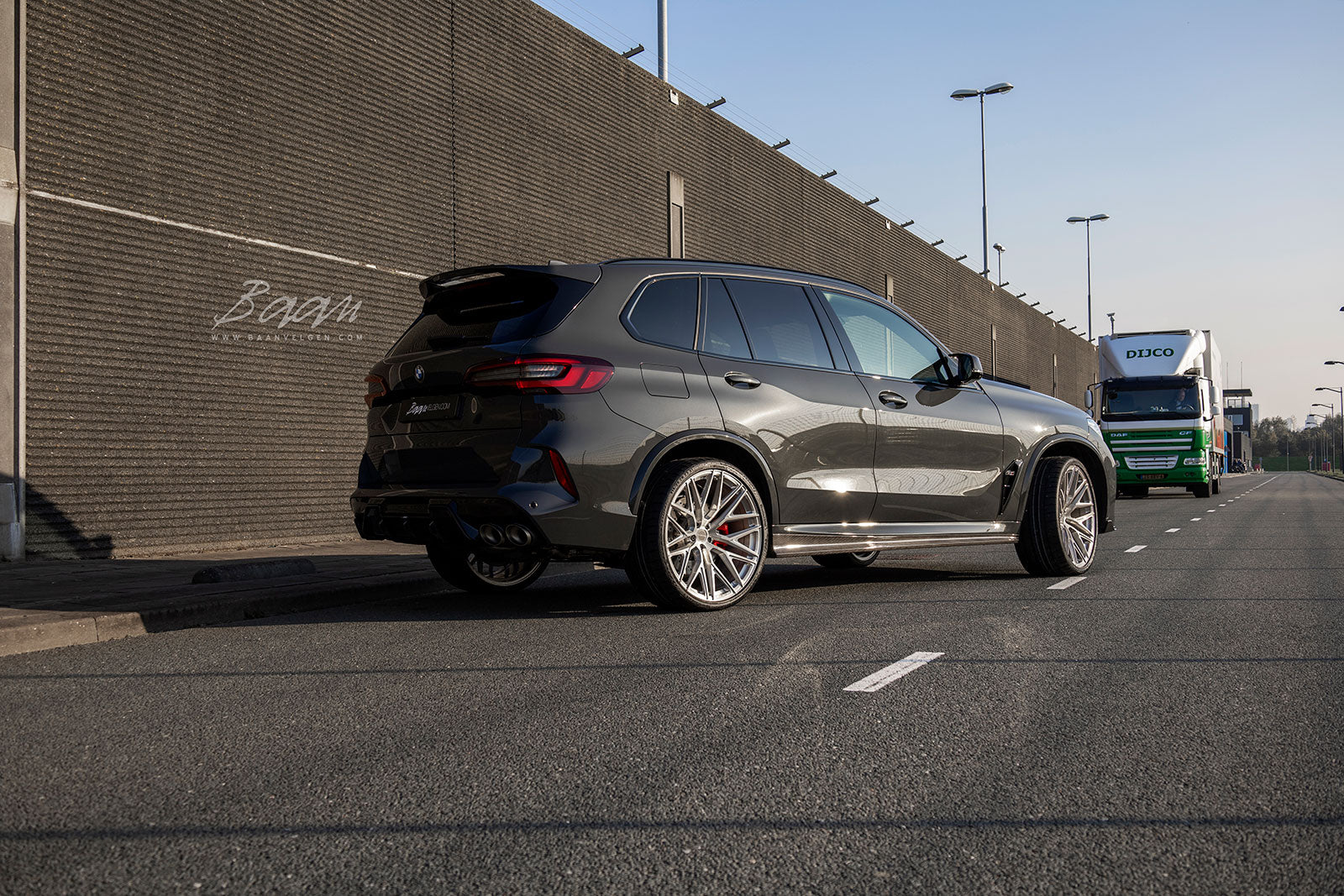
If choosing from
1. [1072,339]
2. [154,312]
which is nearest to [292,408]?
[154,312]

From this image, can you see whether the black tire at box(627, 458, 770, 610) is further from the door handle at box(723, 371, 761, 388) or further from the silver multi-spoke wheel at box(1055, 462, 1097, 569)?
the silver multi-spoke wheel at box(1055, 462, 1097, 569)

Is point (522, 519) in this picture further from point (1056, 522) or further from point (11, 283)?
point (11, 283)

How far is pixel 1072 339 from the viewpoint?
205ft

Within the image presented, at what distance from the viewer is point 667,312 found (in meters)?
6.88

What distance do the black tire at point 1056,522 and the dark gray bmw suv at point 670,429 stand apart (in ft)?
1.06

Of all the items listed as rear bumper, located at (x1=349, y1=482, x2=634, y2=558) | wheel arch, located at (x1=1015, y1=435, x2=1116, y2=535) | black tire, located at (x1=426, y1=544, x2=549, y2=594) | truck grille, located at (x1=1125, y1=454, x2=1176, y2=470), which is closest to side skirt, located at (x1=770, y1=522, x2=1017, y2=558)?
wheel arch, located at (x1=1015, y1=435, x2=1116, y2=535)

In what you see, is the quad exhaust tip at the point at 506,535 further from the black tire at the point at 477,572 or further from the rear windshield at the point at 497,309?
the black tire at the point at 477,572

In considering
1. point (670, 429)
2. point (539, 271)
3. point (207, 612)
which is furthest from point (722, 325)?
point (207, 612)

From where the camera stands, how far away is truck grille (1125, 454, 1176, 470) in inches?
1065

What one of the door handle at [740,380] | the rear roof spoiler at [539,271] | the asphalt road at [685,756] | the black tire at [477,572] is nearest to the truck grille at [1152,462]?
the asphalt road at [685,756]

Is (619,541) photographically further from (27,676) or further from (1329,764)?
(1329,764)

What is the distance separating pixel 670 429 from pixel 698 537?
64cm

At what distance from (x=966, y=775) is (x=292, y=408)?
1031 centimetres

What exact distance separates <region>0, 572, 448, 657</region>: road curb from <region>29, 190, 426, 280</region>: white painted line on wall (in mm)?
4555
